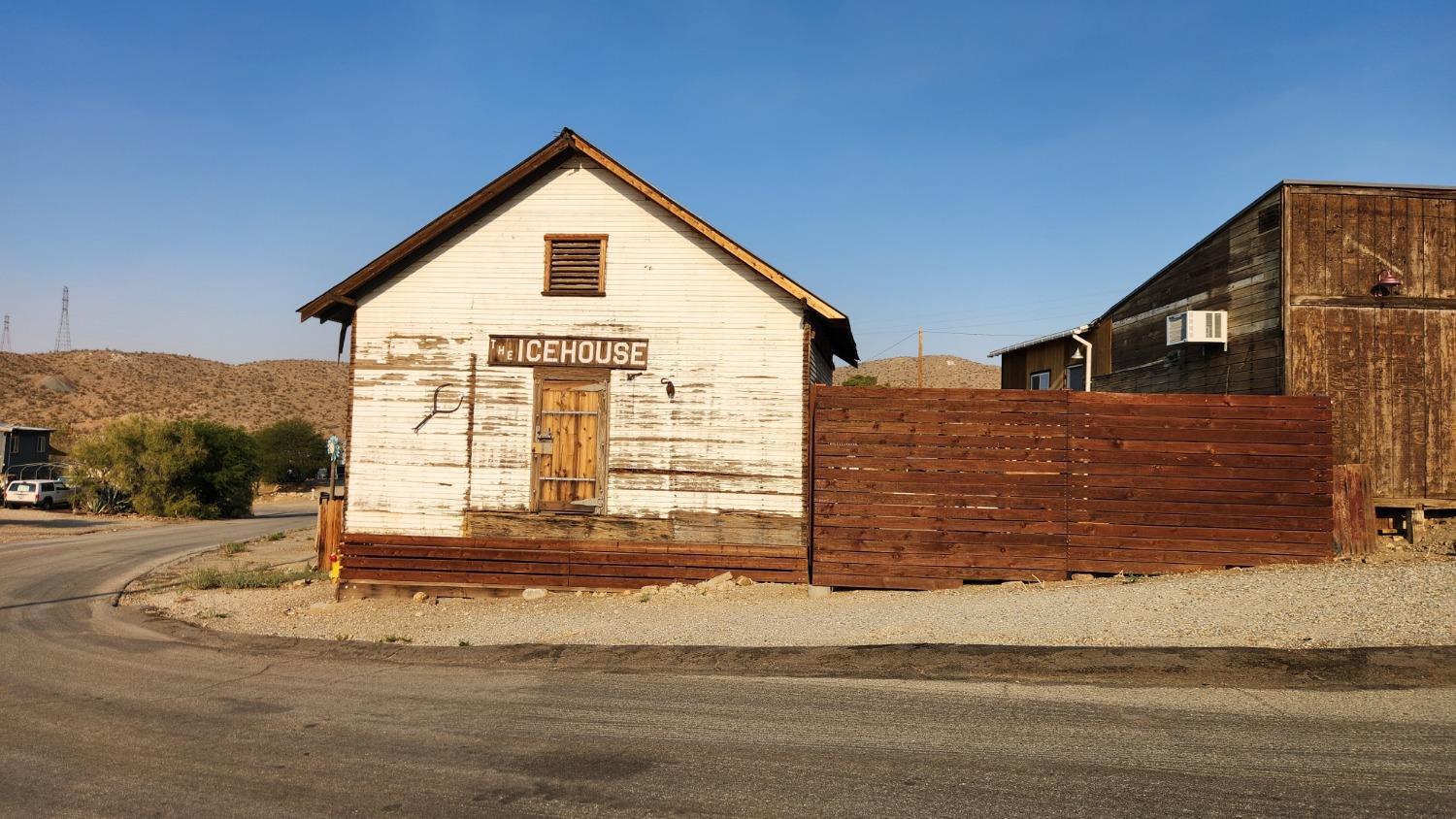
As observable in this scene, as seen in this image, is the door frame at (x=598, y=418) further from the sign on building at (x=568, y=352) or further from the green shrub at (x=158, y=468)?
the green shrub at (x=158, y=468)

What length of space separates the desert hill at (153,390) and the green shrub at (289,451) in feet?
30.4

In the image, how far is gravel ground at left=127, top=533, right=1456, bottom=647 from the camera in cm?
886

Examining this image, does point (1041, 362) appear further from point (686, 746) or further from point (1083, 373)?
point (686, 746)

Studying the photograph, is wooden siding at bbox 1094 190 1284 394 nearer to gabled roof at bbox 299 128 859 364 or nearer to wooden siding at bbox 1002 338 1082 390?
wooden siding at bbox 1002 338 1082 390

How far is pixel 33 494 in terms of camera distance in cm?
3588

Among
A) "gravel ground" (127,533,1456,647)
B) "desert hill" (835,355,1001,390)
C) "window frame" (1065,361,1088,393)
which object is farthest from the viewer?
"desert hill" (835,355,1001,390)

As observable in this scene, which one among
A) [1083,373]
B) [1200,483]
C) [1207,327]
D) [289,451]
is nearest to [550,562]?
[1200,483]

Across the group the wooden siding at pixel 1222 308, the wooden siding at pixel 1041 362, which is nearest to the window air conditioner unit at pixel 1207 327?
the wooden siding at pixel 1222 308

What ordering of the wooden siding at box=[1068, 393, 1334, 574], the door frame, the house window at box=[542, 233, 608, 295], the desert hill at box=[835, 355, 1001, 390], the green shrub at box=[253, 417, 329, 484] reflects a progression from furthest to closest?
the desert hill at box=[835, 355, 1001, 390] → the green shrub at box=[253, 417, 329, 484] → the house window at box=[542, 233, 608, 295] → the door frame → the wooden siding at box=[1068, 393, 1334, 574]

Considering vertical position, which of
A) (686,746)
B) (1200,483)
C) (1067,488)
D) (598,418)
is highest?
(598,418)

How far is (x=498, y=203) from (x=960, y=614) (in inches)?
359

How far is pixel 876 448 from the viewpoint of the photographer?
12.7m

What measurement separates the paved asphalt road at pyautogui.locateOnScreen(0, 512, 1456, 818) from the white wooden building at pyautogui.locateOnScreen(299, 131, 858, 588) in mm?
4478

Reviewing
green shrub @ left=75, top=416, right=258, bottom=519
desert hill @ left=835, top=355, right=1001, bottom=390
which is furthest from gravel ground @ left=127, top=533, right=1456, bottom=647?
desert hill @ left=835, top=355, right=1001, bottom=390
